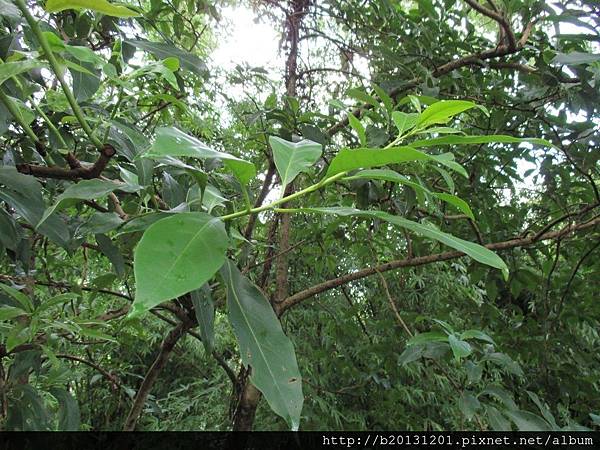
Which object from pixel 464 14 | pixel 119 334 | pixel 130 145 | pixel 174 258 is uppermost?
pixel 464 14

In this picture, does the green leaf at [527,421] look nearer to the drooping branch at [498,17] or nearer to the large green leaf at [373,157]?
the large green leaf at [373,157]

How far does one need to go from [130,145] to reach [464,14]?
0.90m

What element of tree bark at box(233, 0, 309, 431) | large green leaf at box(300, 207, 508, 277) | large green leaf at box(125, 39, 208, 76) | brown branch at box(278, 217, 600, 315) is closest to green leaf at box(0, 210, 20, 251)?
large green leaf at box(125, 39, 208, 76)

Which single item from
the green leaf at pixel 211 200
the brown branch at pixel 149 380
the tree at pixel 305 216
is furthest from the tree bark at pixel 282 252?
the green leaf at pixel 211 200

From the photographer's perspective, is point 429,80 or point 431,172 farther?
point 431,172

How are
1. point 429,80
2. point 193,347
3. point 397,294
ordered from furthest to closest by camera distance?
point 193,347 → point 397,294 → point 429,80

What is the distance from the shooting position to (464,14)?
1047 millimetres

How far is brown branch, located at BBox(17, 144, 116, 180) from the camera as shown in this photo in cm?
37

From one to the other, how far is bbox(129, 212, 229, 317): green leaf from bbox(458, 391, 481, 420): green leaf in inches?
22.4

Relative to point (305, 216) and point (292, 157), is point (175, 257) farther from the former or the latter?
point (305, 216)

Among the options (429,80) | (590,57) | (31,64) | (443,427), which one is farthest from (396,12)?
(443,427)

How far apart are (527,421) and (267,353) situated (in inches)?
19.2

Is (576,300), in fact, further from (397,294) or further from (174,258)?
(174,258)

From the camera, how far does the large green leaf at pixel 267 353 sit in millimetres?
275
